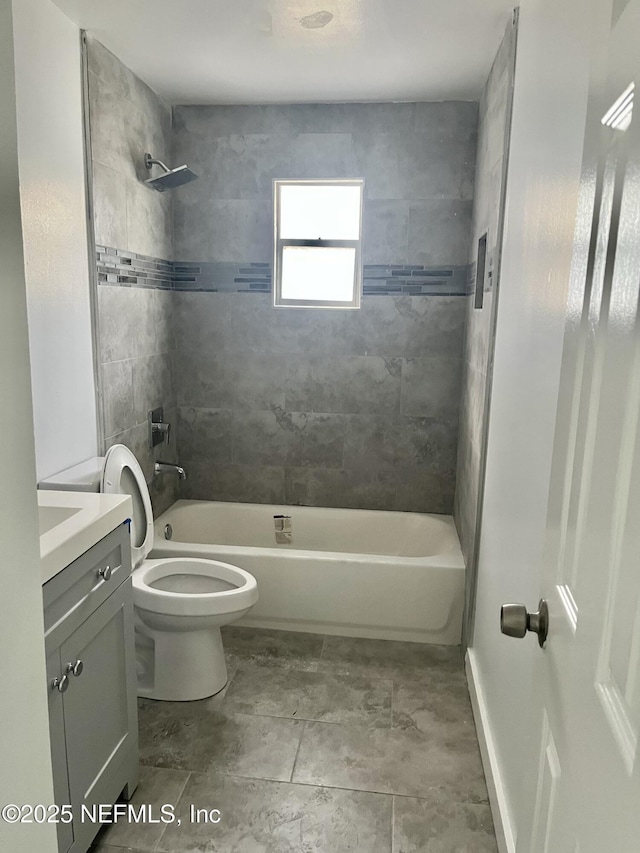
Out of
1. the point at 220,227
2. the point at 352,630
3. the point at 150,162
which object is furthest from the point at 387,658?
the point at 150,162

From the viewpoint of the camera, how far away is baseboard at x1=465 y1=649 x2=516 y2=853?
177 cm

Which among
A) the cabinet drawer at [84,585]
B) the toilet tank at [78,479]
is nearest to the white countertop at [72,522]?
the cabinet drawer at [84,585]

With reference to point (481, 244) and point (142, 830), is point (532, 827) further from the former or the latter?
point (481, 244)

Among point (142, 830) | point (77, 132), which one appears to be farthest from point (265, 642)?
point (77, 132)

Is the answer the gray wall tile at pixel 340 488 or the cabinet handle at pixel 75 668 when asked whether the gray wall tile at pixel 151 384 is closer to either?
the gray wall tile at pixel 340 488

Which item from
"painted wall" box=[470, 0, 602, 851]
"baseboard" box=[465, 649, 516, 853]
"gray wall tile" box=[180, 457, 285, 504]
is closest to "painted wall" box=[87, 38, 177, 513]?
"gray wall tile" box=[180, 457, 285, 504]

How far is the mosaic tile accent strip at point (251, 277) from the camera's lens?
3240 millimetres

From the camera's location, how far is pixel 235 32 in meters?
2.46

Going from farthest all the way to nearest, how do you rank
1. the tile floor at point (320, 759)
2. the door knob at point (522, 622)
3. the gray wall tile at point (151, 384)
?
the gray wall tile at point (151, 384) → the tile floor at point (320, 759) → the door knob at point (522, 622)

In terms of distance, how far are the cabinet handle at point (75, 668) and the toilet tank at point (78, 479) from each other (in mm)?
857

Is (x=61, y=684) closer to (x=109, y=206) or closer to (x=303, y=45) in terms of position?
(x=109, y=206)

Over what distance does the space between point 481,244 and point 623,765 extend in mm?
2533

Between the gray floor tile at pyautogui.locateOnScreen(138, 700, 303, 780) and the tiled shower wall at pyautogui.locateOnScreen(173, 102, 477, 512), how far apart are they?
4.77ft

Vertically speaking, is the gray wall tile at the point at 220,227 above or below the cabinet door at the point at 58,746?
above
